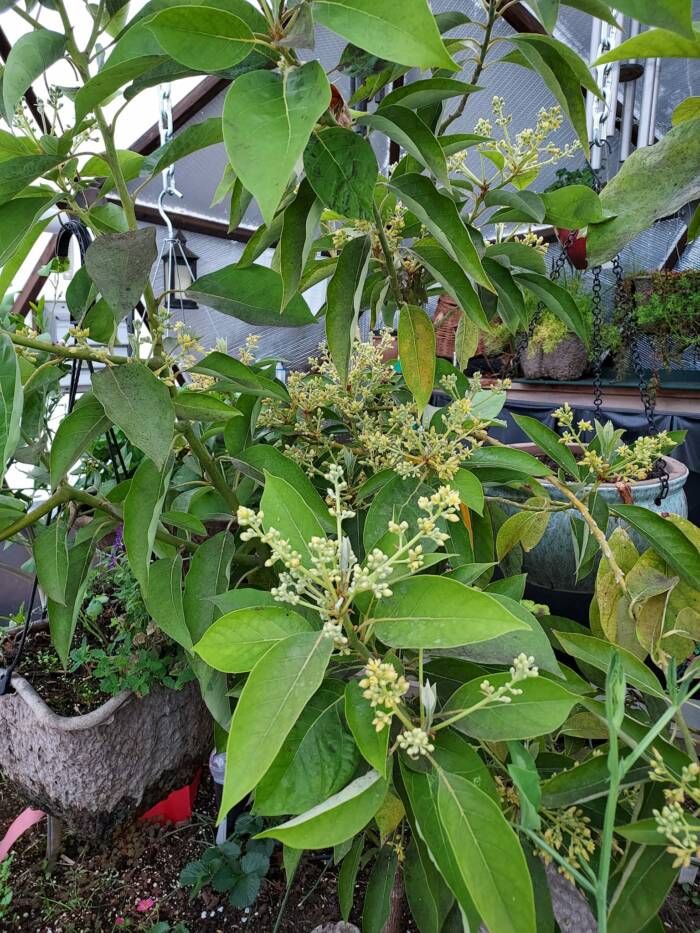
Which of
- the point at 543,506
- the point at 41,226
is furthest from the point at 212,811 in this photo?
the point at 41,226

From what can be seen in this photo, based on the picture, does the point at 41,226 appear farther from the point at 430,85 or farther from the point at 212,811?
the point at 212,811

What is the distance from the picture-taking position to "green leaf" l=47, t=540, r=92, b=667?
65 cm

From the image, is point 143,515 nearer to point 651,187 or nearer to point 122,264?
point 122,264

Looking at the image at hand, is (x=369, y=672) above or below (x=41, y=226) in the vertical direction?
below

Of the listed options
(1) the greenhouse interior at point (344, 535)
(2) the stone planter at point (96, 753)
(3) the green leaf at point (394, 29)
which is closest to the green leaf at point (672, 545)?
(1) the greenhouse interior at point (344, 535)

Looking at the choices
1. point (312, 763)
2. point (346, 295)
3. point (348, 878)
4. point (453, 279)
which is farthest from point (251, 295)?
point (348, 878)

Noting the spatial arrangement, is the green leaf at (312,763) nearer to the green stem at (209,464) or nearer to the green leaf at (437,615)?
the green leaf at (437,615)

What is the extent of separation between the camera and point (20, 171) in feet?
1.40

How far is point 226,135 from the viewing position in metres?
0.31

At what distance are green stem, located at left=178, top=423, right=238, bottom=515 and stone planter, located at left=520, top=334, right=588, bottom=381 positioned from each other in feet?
7.03

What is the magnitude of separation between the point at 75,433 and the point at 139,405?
104mm

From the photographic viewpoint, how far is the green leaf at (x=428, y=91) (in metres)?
0.45

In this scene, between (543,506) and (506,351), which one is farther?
(506,351)

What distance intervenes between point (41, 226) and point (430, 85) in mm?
408
